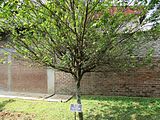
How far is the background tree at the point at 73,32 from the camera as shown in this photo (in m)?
3.90

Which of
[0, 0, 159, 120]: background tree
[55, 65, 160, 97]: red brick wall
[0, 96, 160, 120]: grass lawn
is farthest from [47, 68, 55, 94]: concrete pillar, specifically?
[0, 0, 159, 120]: background tree

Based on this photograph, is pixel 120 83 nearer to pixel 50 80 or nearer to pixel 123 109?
pixel 123 109

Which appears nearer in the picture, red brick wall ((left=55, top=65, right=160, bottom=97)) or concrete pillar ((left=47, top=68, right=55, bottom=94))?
red brick wall ((left=55, top=65, right=160, bottom=97))

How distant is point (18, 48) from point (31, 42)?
0.43 metres

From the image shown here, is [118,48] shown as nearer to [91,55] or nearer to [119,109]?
[91,55]

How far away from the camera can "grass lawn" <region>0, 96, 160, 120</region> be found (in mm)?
6234

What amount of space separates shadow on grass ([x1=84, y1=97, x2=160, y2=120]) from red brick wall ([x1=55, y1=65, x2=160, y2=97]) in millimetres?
388

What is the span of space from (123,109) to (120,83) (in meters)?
1.67

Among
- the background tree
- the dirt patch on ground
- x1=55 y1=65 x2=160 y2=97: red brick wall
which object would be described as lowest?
the dirt patch on ground

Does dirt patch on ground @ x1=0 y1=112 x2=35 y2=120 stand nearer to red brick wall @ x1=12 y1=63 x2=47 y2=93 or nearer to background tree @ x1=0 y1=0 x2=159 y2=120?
background tree @ x1=0 y1=0 x2=159 y2=120

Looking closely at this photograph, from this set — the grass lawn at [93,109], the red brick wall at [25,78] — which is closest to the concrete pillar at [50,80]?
the red brick wall at [25,78]

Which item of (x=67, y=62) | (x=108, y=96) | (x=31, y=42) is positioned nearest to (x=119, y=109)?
(x=108, y=96)

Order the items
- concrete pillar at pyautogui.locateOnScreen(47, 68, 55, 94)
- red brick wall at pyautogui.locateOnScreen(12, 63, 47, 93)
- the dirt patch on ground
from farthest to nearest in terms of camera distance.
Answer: red brick wall at pyautogui.locateOnScreen(12, 63, 47, 93)
concrete pillar at pyautogui.locateOnScreen(47, 68, 55, 94)
the dirt patch on ground

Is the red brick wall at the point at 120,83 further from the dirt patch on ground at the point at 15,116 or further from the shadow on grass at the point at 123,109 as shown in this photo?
the dirt patch on ground at the point at 15,116
